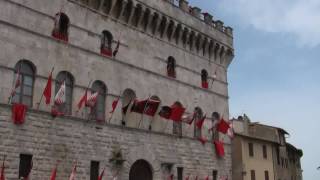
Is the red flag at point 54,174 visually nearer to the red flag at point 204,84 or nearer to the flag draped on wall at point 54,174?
the flag draped on wall at point 54,174

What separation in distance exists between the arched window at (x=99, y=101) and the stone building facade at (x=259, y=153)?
1227cm

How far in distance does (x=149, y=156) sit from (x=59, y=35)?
22.3 ft

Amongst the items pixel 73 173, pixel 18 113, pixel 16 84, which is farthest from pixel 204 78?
pixel 18 113

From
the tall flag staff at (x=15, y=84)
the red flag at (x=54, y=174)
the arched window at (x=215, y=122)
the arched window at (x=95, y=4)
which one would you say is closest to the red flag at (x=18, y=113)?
the tall flag staff at (x=15, y=84)

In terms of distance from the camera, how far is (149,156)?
22.0 m

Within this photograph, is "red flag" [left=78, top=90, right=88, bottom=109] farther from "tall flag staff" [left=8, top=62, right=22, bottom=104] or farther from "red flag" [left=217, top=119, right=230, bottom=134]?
"red flag" [left=217, top=119, right=230, bottom=134]

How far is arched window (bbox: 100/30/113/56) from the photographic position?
21.4m

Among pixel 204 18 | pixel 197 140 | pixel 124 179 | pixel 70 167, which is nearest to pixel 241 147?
pixel 197 140

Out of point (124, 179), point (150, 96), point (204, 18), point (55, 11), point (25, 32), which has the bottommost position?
point (124, 179)

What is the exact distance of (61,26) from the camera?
786 inches

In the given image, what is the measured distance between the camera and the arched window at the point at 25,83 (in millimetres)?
17897

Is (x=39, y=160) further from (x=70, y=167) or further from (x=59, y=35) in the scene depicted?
(x=59, y=35)

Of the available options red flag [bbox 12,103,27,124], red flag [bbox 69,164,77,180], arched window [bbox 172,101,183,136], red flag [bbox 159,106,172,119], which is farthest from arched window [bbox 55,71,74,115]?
arched window [bbox 172,101,183,136]

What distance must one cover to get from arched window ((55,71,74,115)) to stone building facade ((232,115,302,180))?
1397 centimetres
